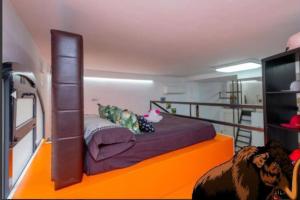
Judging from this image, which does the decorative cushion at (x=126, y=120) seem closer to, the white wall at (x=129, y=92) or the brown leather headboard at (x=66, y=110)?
the brown leather headboard at (x=66, y=110)

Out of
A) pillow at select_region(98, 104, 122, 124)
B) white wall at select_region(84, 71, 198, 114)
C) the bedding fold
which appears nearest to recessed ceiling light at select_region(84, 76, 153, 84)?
white wall at select_region(84, 71, 198, 114)

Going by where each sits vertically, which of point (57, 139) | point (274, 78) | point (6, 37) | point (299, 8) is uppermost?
point (299, 8)

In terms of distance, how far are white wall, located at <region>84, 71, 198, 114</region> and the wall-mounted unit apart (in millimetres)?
82

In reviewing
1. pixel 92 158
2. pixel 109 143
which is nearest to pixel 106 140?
pixel 109 143

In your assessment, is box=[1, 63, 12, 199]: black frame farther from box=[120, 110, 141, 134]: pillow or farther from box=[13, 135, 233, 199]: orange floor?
box=[120, 110, 141, 134]: pillow

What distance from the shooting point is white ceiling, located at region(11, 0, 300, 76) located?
1.27m

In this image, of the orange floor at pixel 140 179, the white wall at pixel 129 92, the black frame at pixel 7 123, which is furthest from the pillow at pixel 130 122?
the white wall at pixel 129 92

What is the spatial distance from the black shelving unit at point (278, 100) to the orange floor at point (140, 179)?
0.71 m

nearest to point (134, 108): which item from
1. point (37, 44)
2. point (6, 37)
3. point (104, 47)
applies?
point (104, 47)

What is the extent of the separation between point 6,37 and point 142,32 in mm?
1200

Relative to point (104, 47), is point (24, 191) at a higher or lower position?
lower

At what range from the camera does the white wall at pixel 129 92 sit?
3.97 metres

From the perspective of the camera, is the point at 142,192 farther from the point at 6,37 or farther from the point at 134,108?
the point at 134,108

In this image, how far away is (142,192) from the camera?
4.66ft
